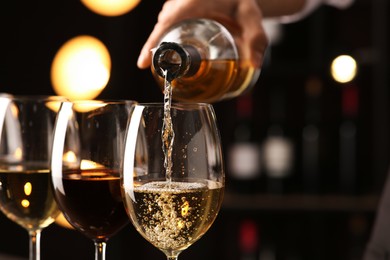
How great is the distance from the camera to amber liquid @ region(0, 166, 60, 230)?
97 centimetres

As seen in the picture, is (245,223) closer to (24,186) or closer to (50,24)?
(50,24)

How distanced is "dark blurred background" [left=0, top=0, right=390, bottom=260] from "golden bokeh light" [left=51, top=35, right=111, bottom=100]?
0.12 ft

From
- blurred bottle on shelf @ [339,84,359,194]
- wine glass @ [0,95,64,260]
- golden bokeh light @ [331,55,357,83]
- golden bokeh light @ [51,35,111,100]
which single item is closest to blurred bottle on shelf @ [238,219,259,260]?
blurred bottle on shelf @ [339,84,359,194]

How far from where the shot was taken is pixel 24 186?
0.97 metres

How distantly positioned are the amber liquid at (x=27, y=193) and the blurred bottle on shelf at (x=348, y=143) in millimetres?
2159

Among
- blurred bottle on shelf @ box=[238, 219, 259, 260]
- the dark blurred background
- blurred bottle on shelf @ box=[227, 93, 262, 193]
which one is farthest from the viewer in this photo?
blurred bottle on shelf @ box=[238, 219, 259, 260]

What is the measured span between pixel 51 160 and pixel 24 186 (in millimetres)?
88

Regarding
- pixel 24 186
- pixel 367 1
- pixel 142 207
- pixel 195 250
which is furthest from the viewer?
pixel 195 250

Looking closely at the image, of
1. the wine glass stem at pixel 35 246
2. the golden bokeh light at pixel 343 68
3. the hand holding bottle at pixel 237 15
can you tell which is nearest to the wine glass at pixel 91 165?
the wine glass stem at pixel 35 246

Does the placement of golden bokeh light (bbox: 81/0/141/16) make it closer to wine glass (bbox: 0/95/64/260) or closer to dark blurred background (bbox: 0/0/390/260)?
dark blurred background (bbox: 0/0/390/260)

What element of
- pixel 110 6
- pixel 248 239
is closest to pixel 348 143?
pixel 248 239

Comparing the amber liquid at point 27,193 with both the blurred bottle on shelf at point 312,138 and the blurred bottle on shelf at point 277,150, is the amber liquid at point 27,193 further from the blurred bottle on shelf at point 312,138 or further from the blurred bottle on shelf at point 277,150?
the blurred bottle on shelf at point 312,138

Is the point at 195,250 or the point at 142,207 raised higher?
the point at 142,207

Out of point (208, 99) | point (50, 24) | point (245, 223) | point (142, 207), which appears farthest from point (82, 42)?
point (142, 207)
